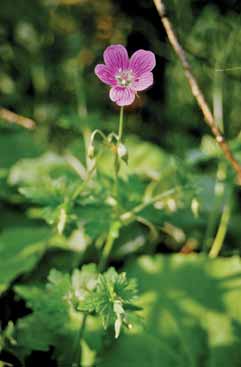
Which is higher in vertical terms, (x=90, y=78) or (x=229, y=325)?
(x=90, y=78)

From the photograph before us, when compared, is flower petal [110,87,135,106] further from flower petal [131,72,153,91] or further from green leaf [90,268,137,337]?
green leaf [90,268,137,337]

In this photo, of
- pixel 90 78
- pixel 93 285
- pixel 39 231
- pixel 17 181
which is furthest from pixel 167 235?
pixel 90 78

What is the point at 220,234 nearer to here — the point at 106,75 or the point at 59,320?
the point at 59,320

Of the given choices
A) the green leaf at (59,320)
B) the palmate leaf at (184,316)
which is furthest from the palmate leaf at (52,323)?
the palmate leaf at (184,316)

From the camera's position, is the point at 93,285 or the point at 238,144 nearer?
the point at 93,285

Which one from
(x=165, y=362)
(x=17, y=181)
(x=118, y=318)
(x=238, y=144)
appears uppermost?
(x=238, y=144)

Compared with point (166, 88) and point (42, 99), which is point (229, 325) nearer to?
point (166, 88)
